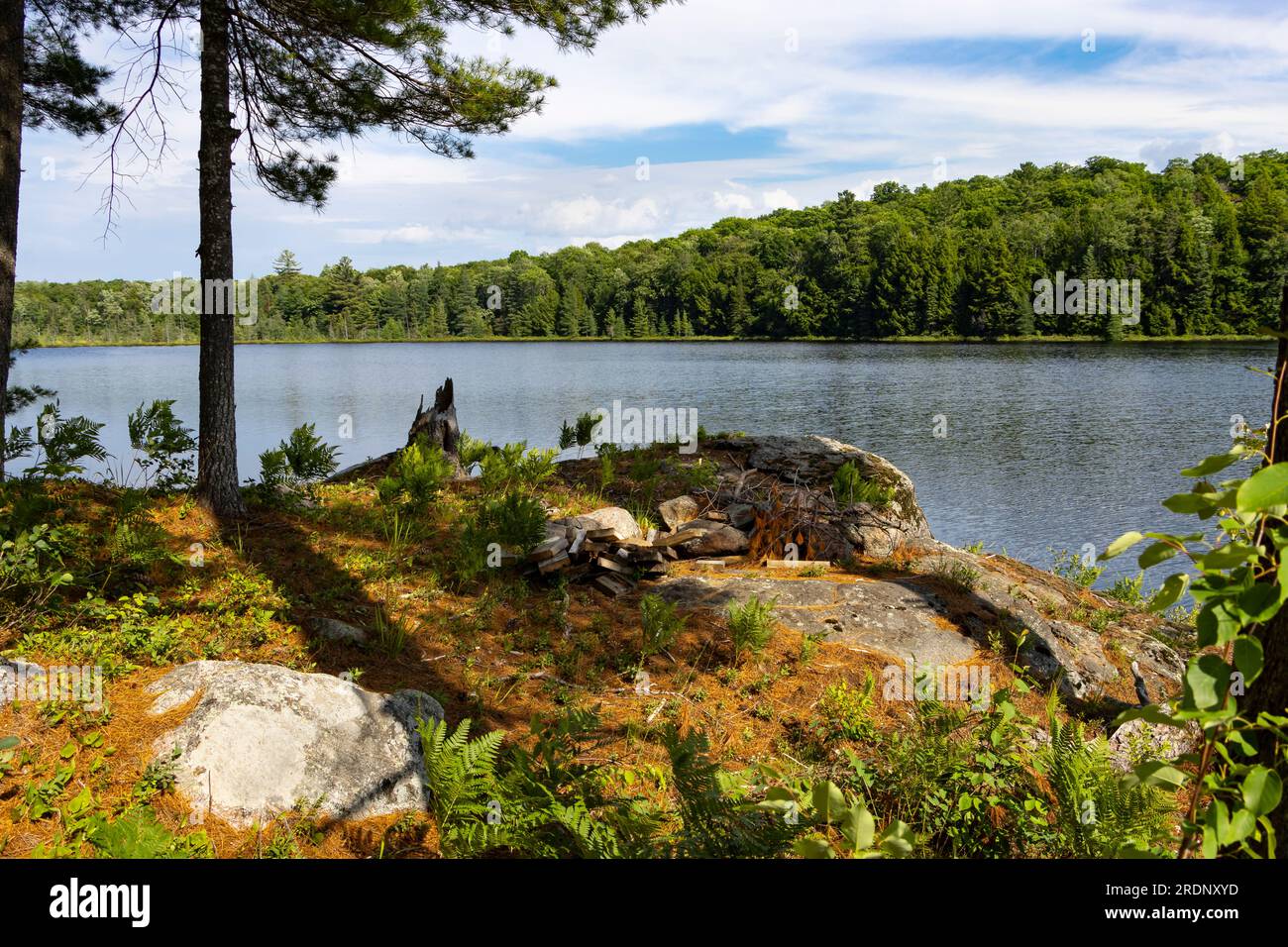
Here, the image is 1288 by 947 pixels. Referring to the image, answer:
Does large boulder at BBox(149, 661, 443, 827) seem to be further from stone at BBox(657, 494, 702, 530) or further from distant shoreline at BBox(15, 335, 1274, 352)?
distant shoreline at BBox(15, 335, 1274, 352)

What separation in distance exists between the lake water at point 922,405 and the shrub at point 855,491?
21.9 feet

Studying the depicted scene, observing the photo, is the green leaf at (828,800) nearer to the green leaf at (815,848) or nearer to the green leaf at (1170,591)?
the green leaf at (815,848)

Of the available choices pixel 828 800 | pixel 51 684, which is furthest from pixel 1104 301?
pixel 828 800

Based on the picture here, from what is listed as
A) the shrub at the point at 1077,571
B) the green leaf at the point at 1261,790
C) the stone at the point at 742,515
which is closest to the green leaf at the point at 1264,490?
the green leaf at the point at 1261,790

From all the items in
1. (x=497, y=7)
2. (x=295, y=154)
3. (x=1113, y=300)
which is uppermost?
(x=1113, y=300)

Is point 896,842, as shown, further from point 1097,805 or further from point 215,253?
point 215,253

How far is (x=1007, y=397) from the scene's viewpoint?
113ft

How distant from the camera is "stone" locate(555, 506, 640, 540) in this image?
7957mm

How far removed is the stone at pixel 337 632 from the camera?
5.66 metres

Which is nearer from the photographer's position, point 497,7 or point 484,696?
point 484,696
